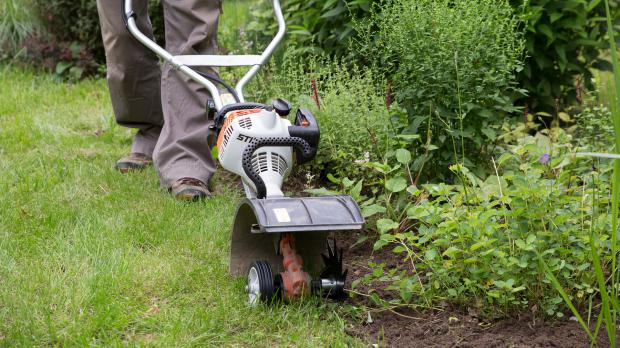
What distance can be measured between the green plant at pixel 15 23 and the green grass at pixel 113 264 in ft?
6.10

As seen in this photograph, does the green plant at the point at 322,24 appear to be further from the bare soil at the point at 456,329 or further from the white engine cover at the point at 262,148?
the bare soil at the point at 456,329

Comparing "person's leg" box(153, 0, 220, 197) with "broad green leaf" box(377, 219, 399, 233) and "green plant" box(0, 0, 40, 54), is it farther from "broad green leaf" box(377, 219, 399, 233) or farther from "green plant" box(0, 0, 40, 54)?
"green plant" box(0, 0, 40, 54)

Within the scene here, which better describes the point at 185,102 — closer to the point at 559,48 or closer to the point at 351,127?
the point at 351,127

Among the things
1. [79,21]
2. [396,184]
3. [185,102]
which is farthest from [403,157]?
[79,21]

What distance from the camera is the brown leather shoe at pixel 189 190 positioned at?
384 cm

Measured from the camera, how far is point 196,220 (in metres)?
3.59

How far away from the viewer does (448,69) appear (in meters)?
3.49

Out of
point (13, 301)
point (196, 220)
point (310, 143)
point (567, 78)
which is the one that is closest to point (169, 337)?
point (13, 301)

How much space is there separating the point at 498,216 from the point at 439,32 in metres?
0.90

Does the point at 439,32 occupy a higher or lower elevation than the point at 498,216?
higher

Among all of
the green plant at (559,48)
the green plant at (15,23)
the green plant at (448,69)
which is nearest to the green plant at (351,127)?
the green plant at (448,69)

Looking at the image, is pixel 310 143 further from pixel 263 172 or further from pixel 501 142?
pixel 501 142

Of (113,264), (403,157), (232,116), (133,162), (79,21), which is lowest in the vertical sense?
(133,162)

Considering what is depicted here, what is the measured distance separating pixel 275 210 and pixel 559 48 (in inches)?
112
